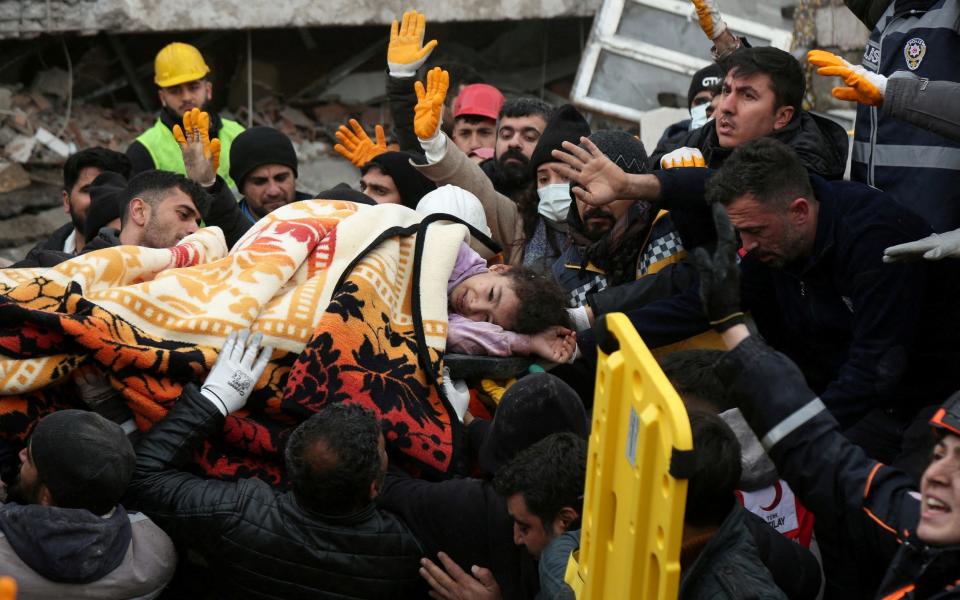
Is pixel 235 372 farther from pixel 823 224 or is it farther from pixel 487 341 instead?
pixel 823 224

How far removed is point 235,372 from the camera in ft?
11.3

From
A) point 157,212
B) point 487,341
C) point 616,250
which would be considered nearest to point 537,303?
point 487,341

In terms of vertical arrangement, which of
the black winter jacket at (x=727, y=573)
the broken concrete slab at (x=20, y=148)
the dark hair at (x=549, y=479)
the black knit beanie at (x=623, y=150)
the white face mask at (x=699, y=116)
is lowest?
the broken concrete slab at (x=20, y=148)

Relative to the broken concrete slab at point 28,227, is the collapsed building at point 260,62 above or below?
above

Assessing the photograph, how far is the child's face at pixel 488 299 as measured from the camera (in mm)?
3881

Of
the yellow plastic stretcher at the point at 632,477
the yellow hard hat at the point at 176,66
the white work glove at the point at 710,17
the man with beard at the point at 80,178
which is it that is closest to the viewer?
the yellow plastic stretcher at the point at 632,477

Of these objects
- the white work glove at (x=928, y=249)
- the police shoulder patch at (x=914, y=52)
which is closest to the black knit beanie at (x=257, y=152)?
the police shoulder patch at (x=914, y=52)

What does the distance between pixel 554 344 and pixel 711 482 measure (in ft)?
5.15

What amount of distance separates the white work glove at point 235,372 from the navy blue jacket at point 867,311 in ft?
4.88

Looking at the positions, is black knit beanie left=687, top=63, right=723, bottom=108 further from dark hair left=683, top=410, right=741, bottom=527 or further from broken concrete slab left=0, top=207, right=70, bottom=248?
broken concrete slab left=0, top=207, right=70, bottom=248

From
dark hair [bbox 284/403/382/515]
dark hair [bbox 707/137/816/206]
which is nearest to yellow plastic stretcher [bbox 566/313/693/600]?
dark hair [bbox 284/403/382/515]

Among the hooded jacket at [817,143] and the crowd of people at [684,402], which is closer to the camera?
the crowd of people at [684,402]

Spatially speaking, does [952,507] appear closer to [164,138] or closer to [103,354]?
[103,354]

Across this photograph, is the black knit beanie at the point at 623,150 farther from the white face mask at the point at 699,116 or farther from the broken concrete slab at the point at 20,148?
the broken concrete slab at the point at 20,148
